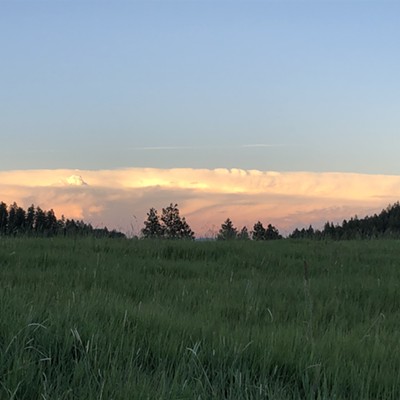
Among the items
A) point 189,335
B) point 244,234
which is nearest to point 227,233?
point 244,234

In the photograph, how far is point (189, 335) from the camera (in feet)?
13.0

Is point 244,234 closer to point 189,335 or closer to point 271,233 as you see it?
point 271,233

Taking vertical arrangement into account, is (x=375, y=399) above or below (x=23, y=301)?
below

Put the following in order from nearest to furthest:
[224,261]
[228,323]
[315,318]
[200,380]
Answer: [200,380] < [228,323] < [315,318] < [224,261]

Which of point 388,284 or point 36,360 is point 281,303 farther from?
point 36,360

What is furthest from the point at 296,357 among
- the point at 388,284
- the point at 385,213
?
the point at 385,213

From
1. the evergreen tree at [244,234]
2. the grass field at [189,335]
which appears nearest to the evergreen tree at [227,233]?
the evergreen tree at [244,234]

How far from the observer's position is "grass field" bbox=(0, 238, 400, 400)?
2.95 metres

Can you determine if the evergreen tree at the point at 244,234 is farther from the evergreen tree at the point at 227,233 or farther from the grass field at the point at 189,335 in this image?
the grass field at the point at 189,335

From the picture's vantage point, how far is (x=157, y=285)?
6430mm

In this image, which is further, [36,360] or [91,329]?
[91,329]

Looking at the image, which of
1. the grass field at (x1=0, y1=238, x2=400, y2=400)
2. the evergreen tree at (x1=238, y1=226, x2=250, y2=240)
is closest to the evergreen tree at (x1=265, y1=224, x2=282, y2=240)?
the evergreen tree at (x1=238, y1=226, x2=250, y2=240)

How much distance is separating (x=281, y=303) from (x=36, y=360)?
3.24 metres

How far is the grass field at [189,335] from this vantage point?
Result: 2951 millimetres
